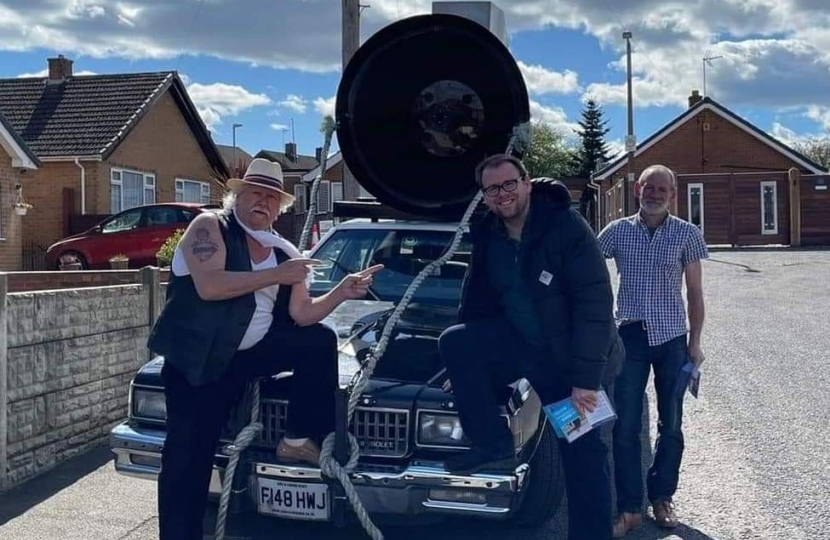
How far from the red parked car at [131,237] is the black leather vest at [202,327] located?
15.3 metres

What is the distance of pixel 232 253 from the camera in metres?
4.07

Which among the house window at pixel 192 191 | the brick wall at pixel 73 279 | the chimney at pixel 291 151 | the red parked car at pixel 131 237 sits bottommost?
the brick wall at pixel 73 279

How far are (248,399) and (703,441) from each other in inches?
147

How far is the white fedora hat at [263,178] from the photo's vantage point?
166 inches

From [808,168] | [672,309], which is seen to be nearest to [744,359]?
[672,309]

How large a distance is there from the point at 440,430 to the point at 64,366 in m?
3.34

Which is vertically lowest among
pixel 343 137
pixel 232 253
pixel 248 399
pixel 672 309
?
pixel 248 399

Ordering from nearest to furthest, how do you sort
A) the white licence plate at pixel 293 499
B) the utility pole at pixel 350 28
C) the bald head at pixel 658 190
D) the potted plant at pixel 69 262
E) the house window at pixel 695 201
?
the white licence plate at pixel 293 499 → the bald head at pixel 658 190 → the utility pole at pixel 350 28 → the potted plant at pixel 69 262 → the house window at pixel 695 201

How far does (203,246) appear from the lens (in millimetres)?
3990

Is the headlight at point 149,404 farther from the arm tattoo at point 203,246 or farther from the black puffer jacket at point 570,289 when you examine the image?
the black puffer jacket at point 570,289

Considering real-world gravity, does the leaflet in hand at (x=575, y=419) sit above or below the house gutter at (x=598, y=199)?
below

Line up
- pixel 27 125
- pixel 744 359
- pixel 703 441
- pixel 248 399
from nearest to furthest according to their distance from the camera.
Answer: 1. pixel 248 399
2. pixel 703 441
3. pixel 744 359
4. pixel 27 125

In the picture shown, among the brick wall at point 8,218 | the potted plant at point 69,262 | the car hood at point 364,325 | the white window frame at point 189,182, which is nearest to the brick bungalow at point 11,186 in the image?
the brick wall at point 8,218

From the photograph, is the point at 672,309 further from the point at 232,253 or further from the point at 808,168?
the point at 808,168
